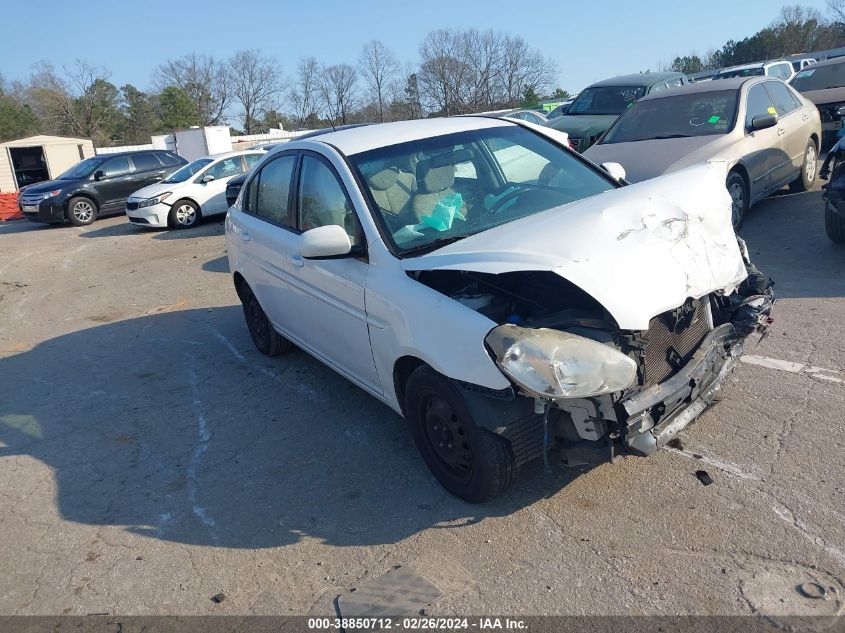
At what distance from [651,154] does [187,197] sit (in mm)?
10648

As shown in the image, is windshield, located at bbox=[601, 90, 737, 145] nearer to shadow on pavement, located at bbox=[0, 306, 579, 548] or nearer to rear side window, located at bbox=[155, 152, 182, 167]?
shadow on pavement, located at bbox=[0, 306, 579, 548]

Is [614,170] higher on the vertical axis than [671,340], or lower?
higher

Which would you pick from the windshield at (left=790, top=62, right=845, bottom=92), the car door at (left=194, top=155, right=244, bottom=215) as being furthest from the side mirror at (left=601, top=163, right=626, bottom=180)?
the car door at (left=194, top=155, right=244, bottom=215)

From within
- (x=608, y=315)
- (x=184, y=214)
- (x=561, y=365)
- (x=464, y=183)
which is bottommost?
(x=561, y=365)

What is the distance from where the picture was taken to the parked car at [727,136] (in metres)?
7.67

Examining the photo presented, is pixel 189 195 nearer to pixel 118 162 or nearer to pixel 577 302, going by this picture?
pixel 118 162

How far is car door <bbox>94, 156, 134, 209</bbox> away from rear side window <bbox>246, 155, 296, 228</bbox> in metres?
13.7

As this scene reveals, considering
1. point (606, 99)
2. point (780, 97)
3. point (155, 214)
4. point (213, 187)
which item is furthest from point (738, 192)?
point (155, 214)

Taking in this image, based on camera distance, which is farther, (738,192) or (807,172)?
(807,172)

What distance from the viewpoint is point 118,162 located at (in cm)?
1800

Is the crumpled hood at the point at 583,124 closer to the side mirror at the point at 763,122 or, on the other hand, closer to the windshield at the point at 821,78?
the windshield at the point at 821,78

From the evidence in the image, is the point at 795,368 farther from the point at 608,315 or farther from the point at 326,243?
the point at 326,243

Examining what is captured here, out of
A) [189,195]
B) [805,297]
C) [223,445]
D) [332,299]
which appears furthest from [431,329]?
[189,195]

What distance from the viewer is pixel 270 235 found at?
201 inches
